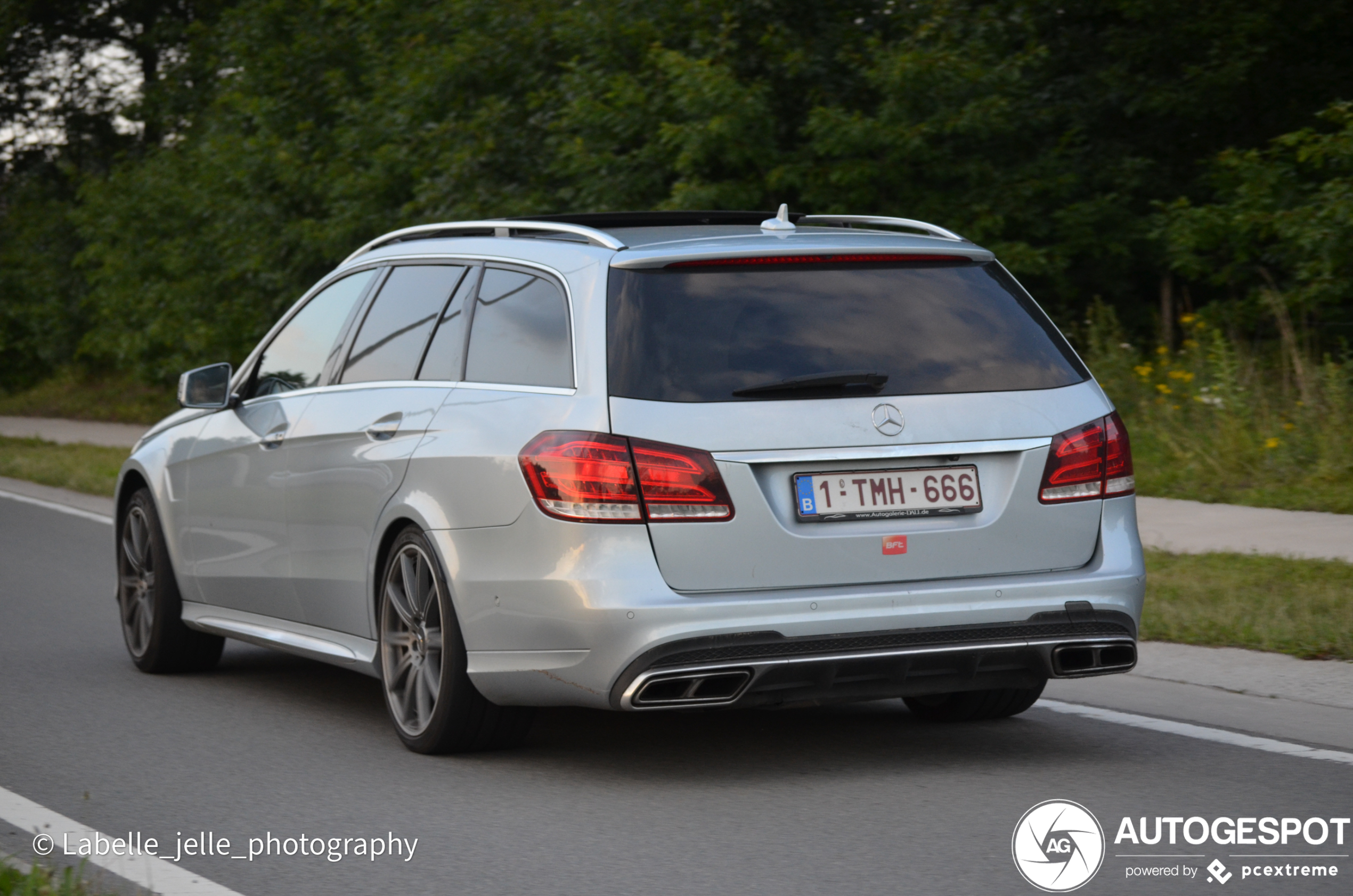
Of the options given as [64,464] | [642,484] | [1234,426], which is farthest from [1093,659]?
[64,464]

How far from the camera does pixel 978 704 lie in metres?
6.44

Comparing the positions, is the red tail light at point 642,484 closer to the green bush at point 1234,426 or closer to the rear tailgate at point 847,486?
the rear tailgate at point 847,486

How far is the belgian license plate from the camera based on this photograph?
5.28 m

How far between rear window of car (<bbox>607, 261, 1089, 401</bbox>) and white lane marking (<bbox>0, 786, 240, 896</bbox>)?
69.6 inches

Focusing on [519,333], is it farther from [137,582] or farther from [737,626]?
[137,582]

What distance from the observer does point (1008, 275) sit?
6023 millimetres

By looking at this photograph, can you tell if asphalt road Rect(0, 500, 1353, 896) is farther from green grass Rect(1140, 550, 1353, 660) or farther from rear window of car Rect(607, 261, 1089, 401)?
green grass Rect(1140, 550, 1353, 660)

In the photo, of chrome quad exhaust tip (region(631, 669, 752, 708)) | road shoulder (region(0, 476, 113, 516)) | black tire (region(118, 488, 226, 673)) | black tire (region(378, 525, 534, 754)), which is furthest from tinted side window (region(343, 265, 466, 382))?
road shoulder (region(0, 476, 113, 516))

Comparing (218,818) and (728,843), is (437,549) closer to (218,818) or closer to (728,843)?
(218,818)

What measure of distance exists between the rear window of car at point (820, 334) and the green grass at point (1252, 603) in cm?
233

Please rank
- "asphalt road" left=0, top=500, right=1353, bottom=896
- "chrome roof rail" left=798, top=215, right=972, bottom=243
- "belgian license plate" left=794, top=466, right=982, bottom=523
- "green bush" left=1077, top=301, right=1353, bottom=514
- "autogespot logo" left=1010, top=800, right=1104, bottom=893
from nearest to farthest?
"autogespot logo" left=1010, top=800, right=1104, bottom=893 < "asphalt road" left=0, top=500, right=1353, bottom=896 < "belgian license plate" left=794, top=466, right=982, bottom=523 < "chrome roof rail" left=798, top=215, right=972, bottom=243 < "green bush" left=1077, top=301, right=1353, bottom=514

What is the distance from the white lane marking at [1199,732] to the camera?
574cm

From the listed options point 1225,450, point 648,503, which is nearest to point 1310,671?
point 648,503

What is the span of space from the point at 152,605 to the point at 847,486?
3.93 m
